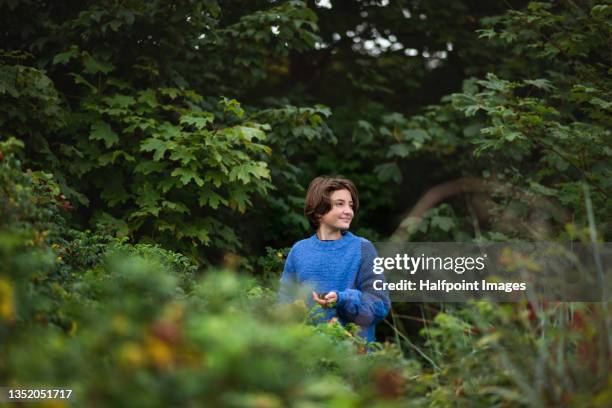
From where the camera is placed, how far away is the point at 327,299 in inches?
168

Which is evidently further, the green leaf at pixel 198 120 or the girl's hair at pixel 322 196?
the green leaf at pixel 198 120

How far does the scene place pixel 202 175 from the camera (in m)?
6.34

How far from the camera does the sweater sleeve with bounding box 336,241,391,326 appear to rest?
14.7 ft

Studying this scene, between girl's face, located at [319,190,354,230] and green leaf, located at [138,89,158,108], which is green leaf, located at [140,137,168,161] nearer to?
green leaf, located at [138,89,158,108]

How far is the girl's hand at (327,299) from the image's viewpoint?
4.19 meters

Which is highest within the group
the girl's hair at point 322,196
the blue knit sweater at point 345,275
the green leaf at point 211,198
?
the green leaf at point 211,198

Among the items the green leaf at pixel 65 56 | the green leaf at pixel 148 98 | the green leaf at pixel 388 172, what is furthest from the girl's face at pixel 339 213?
the green leaf at pixel 388 172

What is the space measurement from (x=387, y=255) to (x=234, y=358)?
5.51 m

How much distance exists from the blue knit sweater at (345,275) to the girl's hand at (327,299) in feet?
0.52

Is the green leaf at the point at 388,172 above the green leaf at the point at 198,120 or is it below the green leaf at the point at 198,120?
above

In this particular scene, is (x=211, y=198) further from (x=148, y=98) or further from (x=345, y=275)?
(x=345, y=275)

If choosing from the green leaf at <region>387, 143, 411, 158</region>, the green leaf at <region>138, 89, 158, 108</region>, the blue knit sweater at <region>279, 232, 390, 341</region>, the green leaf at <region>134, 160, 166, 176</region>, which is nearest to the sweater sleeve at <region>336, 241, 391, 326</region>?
the blue knit sweater at <region>279, 232, 390, 341</region>

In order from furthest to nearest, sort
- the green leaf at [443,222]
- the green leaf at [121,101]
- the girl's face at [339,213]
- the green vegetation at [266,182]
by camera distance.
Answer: the green leaf at [443,222] → the green leaf at [121,101] → the girl's face at [339,213] → the green vegetation at [266,182]

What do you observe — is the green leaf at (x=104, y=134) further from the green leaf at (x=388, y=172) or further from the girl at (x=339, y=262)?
the green leaf at (x=388, y=172)
